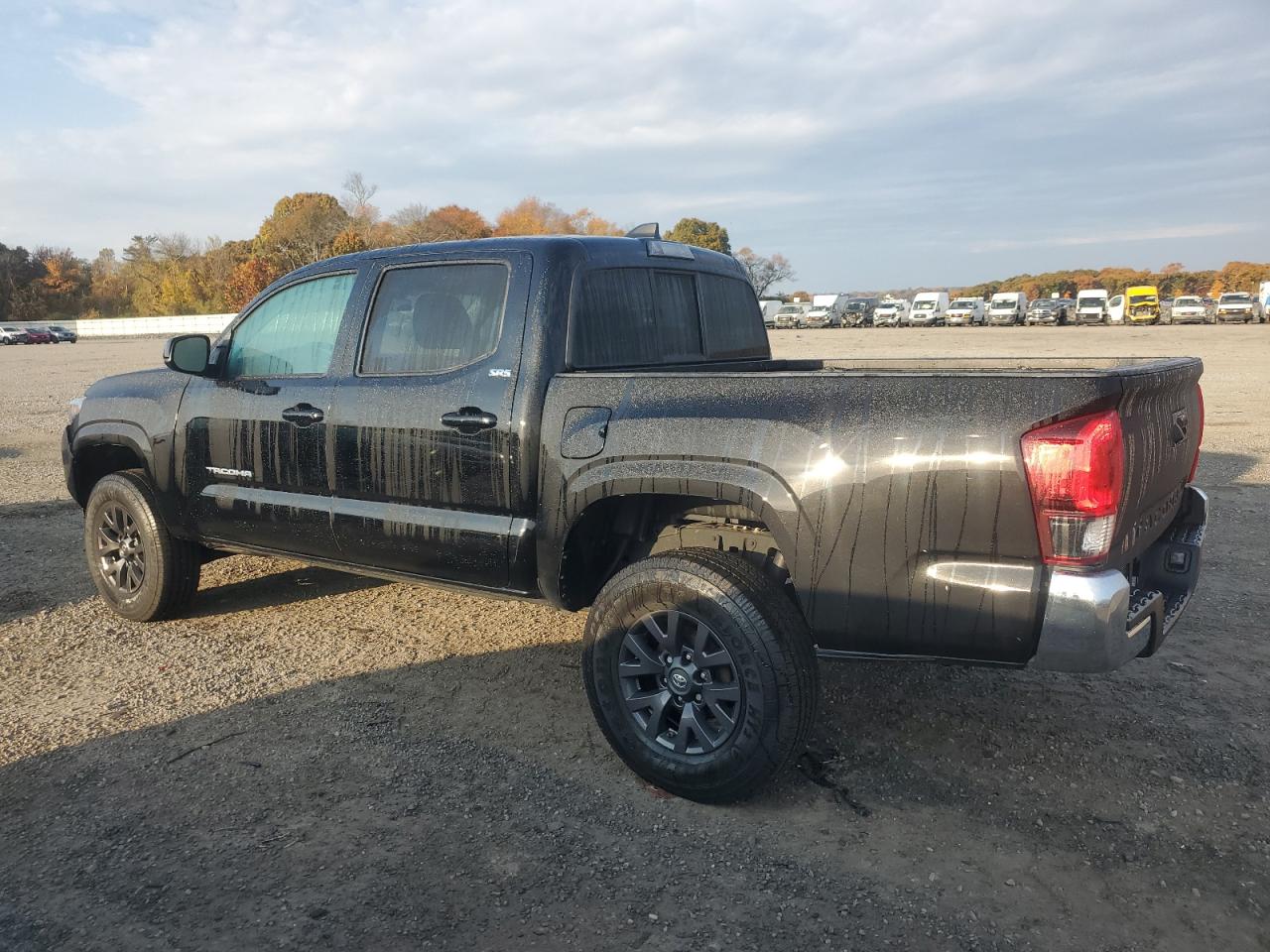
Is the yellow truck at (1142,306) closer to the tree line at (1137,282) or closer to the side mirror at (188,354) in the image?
the tree line at (1137,282)

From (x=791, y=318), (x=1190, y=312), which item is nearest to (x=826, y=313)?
(x=791, y=318)

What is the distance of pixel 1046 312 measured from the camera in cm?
5169

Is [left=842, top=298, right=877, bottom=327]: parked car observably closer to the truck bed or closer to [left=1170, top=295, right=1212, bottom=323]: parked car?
[left=1170, top=295, right=1212, bottom=323]: parked car

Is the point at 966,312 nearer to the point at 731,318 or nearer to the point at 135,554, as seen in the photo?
the point at 731,318

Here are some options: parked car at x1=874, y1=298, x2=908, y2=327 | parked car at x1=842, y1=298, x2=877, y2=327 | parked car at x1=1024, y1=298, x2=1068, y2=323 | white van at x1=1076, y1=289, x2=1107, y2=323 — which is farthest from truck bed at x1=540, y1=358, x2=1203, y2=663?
parked car at x1=842, y1=298, x2=877, y2=327

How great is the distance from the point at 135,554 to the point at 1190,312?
5651cm

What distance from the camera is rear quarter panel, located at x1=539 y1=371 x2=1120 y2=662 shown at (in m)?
2.74

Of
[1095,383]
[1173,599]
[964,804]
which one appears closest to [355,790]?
[964,804]

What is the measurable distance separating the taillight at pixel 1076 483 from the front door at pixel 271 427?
2877 mm

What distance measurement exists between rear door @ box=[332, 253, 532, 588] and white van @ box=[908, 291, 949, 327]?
179 feet

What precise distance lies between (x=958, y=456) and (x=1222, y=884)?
1.42 m

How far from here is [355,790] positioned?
11.2ft

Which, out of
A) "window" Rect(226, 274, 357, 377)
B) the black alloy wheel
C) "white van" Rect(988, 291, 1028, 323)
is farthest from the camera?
"white van" Rect(988, 291, 1028, 323)

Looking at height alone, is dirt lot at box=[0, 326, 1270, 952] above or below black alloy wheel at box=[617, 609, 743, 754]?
below
